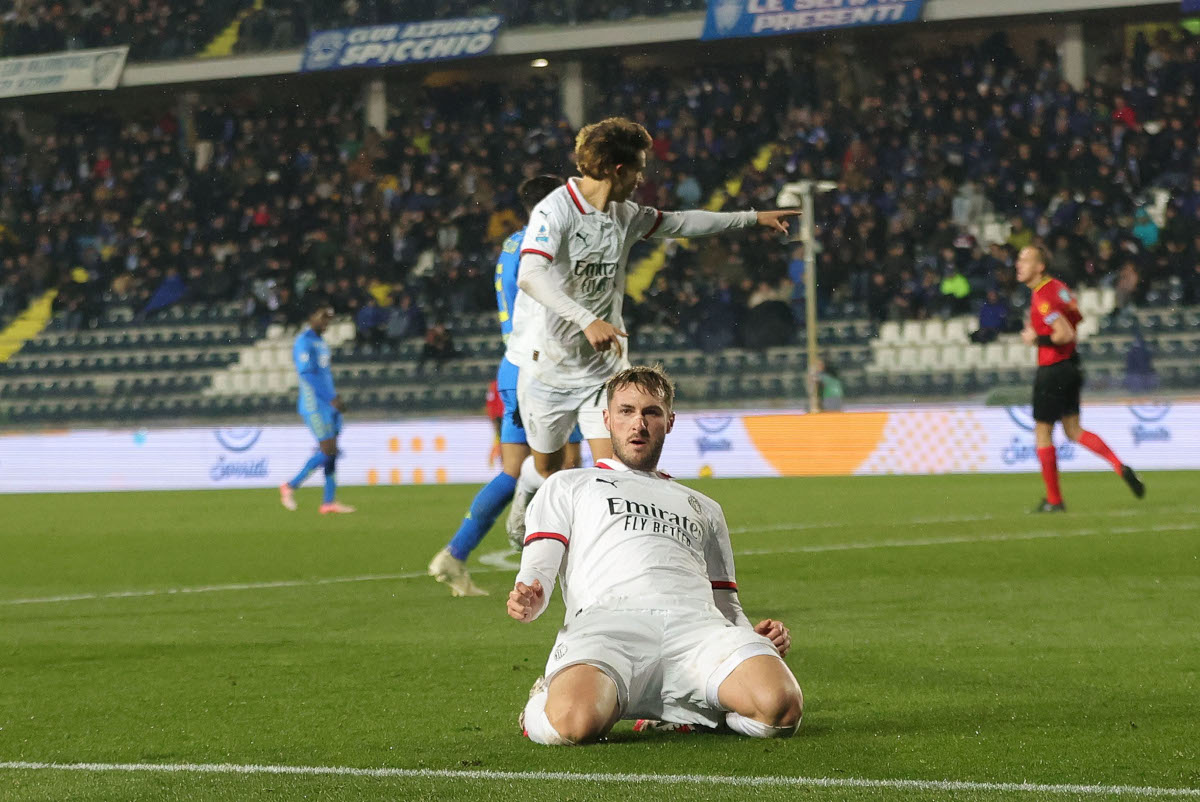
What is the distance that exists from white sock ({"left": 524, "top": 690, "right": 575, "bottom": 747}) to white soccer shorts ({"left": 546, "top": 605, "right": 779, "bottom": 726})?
7 centimetres

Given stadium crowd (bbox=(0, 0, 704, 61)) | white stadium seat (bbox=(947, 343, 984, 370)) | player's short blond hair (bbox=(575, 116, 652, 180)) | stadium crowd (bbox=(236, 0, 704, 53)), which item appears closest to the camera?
player's short blond hair (bbox=(575, 116, 652, 180))

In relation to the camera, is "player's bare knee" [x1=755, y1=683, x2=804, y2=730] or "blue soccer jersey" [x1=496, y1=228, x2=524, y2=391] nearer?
"player's bare knee" [x1=755, y1=683, x2=804, y2=730]

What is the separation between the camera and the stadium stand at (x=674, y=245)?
961 inches

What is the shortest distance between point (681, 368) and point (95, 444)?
8.42 meters

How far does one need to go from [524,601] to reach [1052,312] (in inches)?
360

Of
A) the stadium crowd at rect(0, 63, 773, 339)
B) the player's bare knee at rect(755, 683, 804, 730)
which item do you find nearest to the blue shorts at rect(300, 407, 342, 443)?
the stadium crowd at rect(0, 63, 773, 339)

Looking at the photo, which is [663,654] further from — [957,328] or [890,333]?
[890,333]

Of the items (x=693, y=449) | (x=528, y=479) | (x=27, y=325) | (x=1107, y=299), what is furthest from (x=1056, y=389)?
(x=27, y=325)

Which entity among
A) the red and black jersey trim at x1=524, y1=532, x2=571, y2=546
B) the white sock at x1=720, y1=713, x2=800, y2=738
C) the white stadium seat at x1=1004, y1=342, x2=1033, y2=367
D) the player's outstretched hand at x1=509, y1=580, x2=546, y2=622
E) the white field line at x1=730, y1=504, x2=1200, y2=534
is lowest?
the white field line at x1=730, y1=504, x2=1200, y2=534

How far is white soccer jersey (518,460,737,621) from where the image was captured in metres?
4.63

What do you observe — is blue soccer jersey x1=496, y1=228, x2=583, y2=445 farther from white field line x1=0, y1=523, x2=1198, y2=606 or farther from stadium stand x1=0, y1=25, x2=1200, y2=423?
stadium stand x1=0, y1=25, x2=1200, y2=423

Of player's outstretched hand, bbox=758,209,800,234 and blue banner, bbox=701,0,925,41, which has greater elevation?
blue banner, bbox=701,0,925,41

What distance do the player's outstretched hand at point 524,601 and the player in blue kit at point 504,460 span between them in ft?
12.7

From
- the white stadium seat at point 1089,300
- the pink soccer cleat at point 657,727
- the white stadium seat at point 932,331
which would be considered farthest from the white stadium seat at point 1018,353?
the pink soccer cleat at point 657,727
